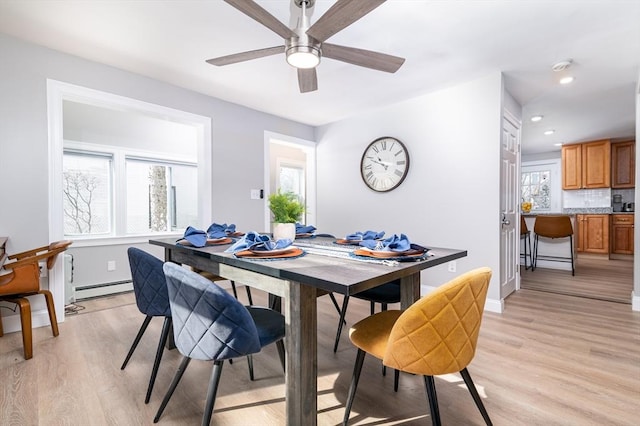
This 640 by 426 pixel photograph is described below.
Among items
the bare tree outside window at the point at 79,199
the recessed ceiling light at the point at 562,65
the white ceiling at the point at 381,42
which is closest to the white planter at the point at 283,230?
the white ceiling at the point at 381,42

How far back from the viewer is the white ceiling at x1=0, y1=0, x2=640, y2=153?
2004 millimetres

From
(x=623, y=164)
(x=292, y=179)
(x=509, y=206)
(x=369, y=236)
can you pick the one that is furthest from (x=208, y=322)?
(x=623, y=164)

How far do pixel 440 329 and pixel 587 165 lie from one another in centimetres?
713

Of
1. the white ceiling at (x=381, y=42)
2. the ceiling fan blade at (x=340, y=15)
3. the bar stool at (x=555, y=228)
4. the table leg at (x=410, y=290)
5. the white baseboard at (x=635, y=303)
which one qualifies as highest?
the white ceiling at (x=381, y=42)

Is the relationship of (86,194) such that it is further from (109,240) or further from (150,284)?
(150,284)

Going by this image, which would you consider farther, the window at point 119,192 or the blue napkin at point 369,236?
the window at point 119,192

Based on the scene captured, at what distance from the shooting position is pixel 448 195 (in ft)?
10.8

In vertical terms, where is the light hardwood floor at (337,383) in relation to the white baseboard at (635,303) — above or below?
below

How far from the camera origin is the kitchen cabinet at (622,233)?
5691 millimetres

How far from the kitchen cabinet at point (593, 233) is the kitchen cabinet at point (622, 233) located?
208 mm

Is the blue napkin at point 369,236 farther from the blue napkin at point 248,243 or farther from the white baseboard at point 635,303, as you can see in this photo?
the white baseboard at point 635,303

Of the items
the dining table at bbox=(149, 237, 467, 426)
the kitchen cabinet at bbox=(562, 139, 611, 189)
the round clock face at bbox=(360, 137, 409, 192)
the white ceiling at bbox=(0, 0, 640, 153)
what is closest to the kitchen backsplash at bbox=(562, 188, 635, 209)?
the kitchen cabinet at bbox=(562, 139, 611, 189)

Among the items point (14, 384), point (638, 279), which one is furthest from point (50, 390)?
point (638, 279)

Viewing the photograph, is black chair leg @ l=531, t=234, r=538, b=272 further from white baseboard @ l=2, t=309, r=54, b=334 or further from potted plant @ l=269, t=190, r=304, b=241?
white baseboard @ l=2, t=309, r=54, b=334
